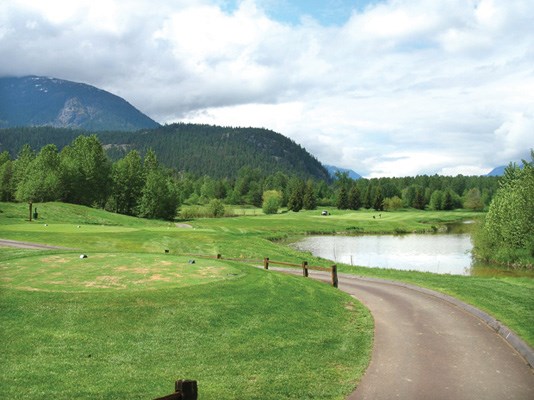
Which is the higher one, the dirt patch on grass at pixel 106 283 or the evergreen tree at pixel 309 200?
the evergreen tree at pixel 309 200

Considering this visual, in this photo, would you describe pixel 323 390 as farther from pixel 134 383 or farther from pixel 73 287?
pixel 73 287

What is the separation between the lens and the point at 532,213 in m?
58.7

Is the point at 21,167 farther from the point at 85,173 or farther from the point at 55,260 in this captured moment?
the point at 55,260

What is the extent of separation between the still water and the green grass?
27.8 m

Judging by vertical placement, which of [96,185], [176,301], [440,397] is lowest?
[440,397]

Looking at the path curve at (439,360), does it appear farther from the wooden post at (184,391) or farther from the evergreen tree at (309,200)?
the evergreen tree at (309,200)

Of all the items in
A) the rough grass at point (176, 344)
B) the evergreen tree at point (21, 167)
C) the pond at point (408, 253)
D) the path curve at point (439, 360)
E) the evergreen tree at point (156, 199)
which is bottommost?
the pond at point (408, 253)

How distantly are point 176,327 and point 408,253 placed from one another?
59.4 meters

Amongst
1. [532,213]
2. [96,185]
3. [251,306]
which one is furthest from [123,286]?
A: [96,185]

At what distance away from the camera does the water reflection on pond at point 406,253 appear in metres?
56.3

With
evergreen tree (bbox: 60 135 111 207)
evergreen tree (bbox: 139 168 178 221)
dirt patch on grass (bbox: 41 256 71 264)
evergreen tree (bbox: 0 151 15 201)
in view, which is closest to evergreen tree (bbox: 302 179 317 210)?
evergreen tree (bbox: 139 168 178 221)

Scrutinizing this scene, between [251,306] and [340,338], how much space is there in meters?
4.14

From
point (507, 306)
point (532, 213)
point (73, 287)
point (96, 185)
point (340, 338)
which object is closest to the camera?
point (340, 338)

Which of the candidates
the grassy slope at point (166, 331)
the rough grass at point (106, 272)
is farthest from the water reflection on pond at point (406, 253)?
the grassy slope at point (166, 331)
